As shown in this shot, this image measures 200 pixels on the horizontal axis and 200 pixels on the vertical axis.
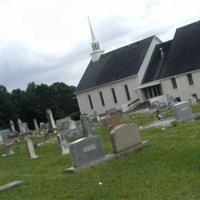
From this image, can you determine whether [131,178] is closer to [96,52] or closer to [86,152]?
[86,152]

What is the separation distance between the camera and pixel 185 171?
10.9m

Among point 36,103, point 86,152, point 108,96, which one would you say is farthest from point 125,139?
point 36,103

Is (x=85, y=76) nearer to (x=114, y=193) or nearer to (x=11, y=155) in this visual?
(x=11, y=155)

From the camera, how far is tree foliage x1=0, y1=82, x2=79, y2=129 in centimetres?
7625

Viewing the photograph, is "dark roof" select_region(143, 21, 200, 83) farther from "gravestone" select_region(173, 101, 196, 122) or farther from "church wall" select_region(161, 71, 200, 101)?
"gravestone" select_region(173, 101, 196, 122)

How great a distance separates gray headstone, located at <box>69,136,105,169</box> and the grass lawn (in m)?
0.45

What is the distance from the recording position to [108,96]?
202 feet

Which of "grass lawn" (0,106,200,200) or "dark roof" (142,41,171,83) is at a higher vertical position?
"dark roof" (142,41,171,83)

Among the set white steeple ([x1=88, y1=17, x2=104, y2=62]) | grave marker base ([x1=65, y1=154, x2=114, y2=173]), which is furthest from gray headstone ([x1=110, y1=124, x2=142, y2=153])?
white steeple ([x1=88, y1=17, x2=104, y2=62])

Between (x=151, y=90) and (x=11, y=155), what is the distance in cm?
3251

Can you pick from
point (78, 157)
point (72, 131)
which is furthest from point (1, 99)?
point (78, 157)

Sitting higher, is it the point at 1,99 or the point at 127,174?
the point at 1,99

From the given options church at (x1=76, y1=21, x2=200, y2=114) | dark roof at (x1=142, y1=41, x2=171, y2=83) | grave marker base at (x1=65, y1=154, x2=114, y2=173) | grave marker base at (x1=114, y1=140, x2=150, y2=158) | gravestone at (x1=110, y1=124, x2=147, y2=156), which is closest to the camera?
grave marker base at (x1=65, y1=154, x2=114, y2=173)

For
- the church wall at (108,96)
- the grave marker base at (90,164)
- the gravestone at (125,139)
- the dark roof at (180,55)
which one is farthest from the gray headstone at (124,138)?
the church wall at (108,96)
